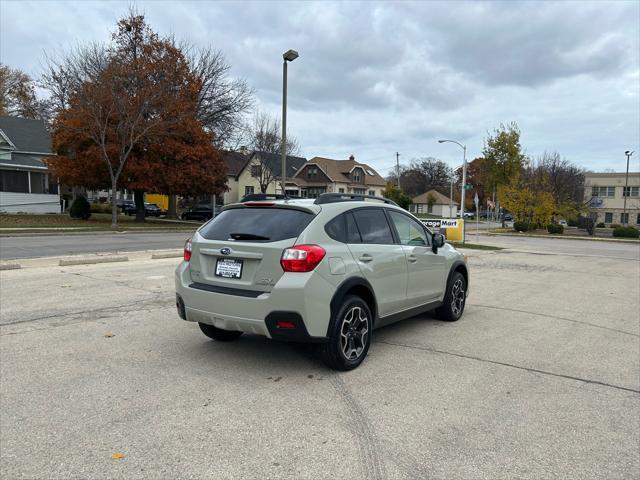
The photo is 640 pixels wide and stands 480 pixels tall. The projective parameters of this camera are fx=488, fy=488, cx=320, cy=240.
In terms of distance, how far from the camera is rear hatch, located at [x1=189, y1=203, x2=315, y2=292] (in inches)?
172

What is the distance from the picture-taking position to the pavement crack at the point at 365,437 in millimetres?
3008

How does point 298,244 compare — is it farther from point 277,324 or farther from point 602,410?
point 602,410

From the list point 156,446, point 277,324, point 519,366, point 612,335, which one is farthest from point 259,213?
point 612,335

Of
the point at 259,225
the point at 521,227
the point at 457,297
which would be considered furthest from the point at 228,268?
the point at 521,227

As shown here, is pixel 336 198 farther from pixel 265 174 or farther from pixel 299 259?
pixel 265 174

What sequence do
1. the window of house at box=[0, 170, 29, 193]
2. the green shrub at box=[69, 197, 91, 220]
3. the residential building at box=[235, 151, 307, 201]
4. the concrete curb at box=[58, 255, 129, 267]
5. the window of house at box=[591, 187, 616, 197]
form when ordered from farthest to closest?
the window of house at box=[591, 187, 616, 197]
the residential building at box=[235, 151, 307, 201]
the window of house at box=[0, 170, 29, 193]
the green shrub at box=[69, 197, 91, 220]
the concrete curb at box=[58, 255, 129, 267]

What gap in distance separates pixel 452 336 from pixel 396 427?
110 inches

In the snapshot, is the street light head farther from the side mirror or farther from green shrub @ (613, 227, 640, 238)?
green shrub @ (613, 227, 640, 238)

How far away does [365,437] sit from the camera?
3.42m

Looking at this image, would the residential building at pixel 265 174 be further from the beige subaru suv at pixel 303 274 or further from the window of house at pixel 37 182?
the beige subaru suv at pixel 303 274

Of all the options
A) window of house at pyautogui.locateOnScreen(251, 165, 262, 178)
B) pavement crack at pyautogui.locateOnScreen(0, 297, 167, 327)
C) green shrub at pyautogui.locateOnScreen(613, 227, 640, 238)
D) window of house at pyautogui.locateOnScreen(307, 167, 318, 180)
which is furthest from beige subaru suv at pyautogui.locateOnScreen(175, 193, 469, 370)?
window of house at pyautogui.locateOnScreen(307, 167, 318, 180)

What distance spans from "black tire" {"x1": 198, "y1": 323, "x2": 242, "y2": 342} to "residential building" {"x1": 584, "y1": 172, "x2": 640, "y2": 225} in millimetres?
68803

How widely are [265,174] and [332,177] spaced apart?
17662 millimetres

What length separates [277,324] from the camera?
4223 mm
